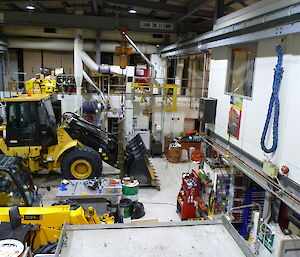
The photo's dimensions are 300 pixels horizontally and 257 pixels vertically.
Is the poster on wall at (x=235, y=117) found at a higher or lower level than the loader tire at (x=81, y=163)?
higher

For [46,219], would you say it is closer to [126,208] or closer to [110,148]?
[126,208]

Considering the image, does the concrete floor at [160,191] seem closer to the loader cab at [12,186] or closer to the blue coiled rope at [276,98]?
the loader cab at [12,186]

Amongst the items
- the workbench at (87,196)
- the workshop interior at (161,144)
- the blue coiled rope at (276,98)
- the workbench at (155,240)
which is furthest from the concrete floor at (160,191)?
the workbench at (155,240)

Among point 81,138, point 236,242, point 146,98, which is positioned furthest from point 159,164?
point 236,242

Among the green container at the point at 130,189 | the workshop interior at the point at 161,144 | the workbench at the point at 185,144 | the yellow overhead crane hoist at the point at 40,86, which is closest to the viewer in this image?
the workshop interior at the point at 161,144

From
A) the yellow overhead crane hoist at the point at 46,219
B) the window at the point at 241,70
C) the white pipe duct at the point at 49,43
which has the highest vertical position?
the white pipe duct at the point at 49,43

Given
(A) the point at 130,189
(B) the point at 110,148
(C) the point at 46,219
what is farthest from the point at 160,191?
(C) the point at 46,219

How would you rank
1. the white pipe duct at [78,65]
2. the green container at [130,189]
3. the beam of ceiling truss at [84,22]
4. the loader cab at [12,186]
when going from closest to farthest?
the loader cab at [12,186], the green container at [130,189], the beam of ceiling truss at [84,22], the white pipe duct at [78,65]

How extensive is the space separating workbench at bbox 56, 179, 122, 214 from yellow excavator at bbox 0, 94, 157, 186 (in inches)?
49.5

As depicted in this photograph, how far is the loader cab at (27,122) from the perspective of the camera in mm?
6695

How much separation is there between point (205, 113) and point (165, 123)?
472 cm

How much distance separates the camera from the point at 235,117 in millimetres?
4836

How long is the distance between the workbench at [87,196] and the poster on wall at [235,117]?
2707 mm

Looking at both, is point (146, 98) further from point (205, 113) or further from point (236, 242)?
point (236, 242)
